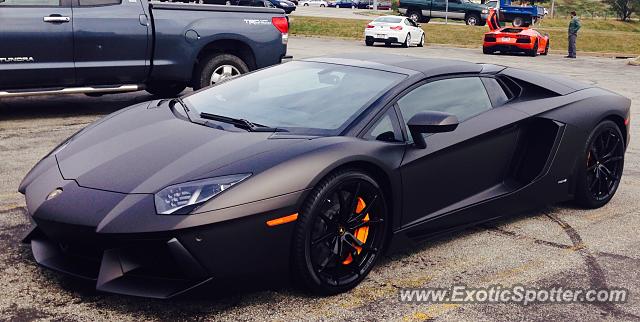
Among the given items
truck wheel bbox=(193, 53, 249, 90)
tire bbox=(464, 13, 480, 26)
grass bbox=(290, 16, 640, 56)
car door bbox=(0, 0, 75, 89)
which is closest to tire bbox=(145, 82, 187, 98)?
truck wheel bbox=(193, 53, 249, 90)

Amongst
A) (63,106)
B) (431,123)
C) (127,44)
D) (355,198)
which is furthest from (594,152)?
(63,106)

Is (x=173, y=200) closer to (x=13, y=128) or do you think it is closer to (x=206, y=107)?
(x=206, y=107)

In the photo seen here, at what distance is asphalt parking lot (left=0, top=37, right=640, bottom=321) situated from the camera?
3707mm

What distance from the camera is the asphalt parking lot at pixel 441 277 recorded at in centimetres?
371

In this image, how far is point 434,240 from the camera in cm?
498

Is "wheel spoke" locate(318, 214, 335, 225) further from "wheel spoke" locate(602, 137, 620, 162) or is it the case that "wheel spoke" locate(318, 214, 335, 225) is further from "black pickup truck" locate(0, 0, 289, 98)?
"black pickup truck" locate(0, 0, 289, 98)

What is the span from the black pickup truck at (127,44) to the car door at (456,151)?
17.0ft

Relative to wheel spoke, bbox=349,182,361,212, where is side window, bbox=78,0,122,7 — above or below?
above

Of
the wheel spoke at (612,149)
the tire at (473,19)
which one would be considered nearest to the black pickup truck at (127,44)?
the wheel spoke at (612,149)

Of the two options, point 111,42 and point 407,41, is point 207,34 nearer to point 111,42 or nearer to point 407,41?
point 111,42

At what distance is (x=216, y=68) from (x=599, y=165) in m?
5.43

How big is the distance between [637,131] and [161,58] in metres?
6.08

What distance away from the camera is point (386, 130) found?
4.34 metres

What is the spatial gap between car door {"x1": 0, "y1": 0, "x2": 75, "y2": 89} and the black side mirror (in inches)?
216
